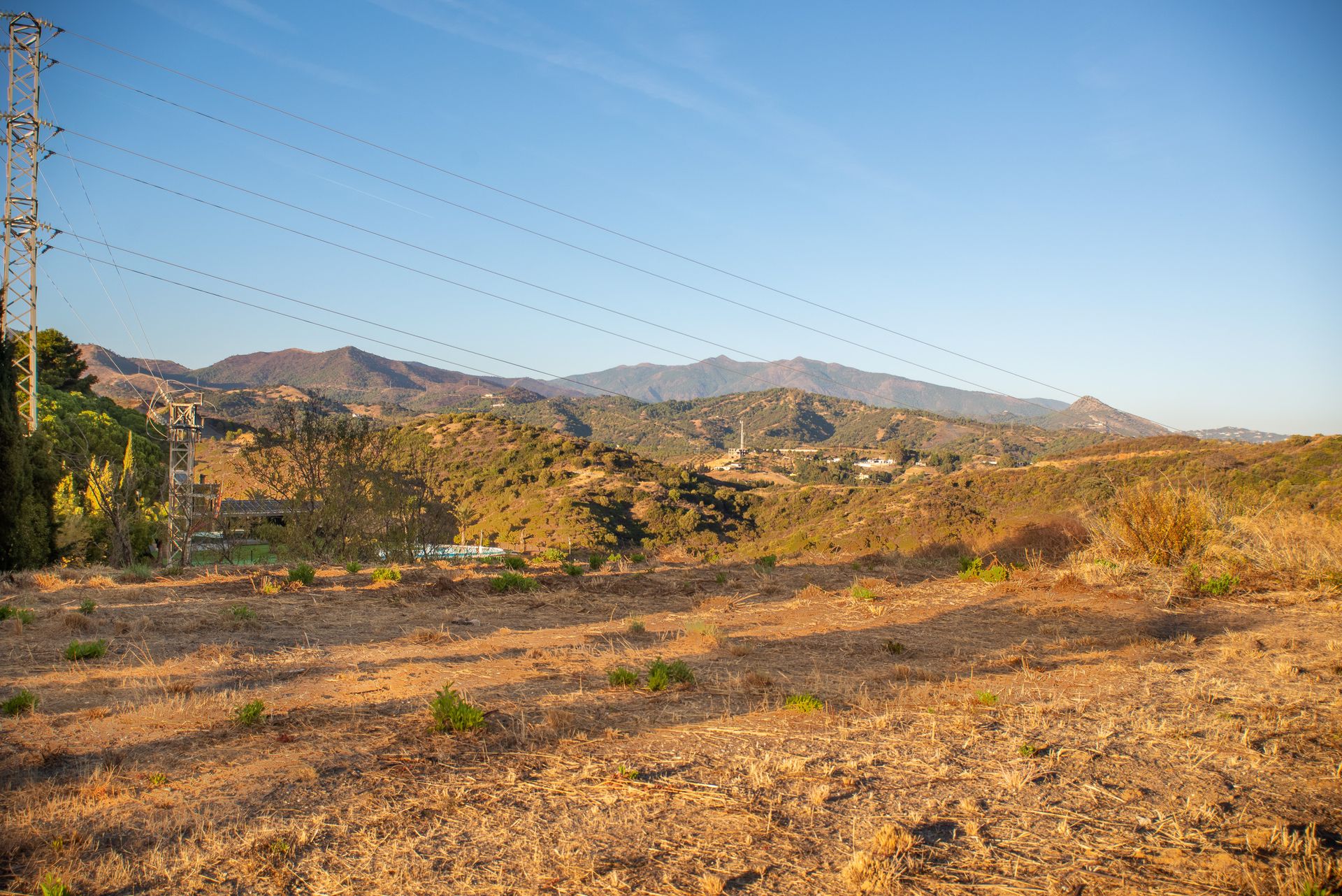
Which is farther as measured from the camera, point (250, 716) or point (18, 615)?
point (18, 615)

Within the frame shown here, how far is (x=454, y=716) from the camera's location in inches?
199

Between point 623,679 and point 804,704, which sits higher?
point 804,704

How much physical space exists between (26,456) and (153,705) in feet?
53.6

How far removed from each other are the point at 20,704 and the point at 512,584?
6977 millimetres

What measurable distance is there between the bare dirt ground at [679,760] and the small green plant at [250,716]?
5.0 inches

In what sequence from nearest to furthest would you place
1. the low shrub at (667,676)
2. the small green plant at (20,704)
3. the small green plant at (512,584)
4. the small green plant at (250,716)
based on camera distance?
the small green plant at (250,716) → the small green plant at (20,704) → the low shrub at (667,676) → the small green plant at (512,584)

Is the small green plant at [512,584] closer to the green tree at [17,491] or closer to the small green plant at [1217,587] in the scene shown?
the small green plant at [1217,587]

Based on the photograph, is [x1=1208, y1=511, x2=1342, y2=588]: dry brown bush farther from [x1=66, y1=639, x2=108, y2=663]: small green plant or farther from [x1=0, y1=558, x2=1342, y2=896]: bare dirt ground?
[x1=66, y1=639, x2=108, y2=663]: small green plant

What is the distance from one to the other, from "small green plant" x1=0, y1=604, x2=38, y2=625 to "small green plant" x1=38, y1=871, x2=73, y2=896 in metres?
7.23

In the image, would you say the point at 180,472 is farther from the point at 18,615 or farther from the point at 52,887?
the point at 52,887

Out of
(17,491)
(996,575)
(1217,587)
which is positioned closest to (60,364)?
(17,491)

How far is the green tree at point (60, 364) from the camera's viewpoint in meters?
41.8

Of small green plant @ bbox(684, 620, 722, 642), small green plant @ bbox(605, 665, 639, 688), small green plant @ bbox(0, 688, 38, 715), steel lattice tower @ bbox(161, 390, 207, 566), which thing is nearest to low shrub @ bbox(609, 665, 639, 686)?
small green plant @ bbox(605, 665, 639, 688)

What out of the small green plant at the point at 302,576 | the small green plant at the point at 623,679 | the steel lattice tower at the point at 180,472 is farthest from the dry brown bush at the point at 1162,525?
the steel lattice tower at the point at 180,472
